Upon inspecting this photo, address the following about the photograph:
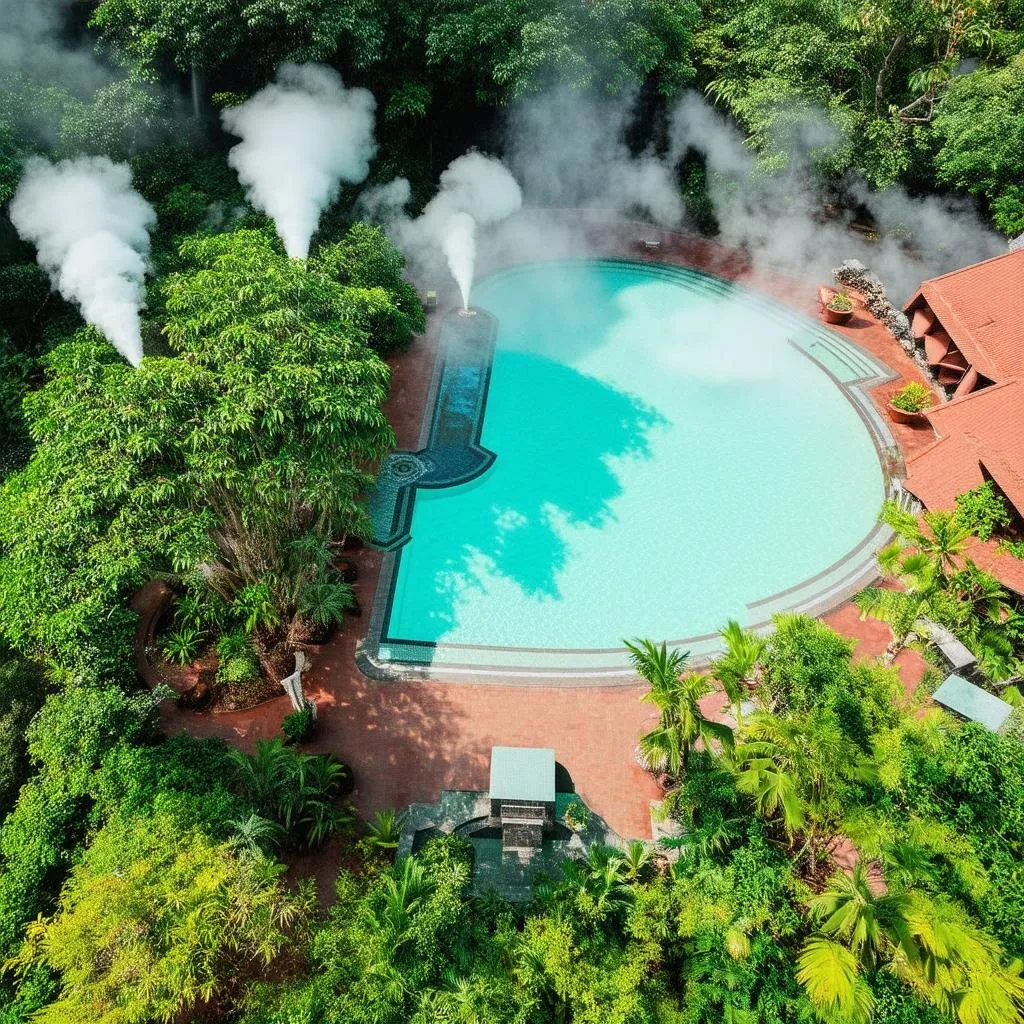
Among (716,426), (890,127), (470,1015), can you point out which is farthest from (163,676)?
(890,127)

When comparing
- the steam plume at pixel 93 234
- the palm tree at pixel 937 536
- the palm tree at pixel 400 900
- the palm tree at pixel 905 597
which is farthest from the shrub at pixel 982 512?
the steam plume at pixel 93 234

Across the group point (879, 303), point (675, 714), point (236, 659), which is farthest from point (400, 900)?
point (879, 303)

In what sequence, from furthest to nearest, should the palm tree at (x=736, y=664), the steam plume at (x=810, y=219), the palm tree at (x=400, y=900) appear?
the steam plume at (x=810, y=219), the palm tree at (x=736, y=664), the palm tree at (x=400, y=900)

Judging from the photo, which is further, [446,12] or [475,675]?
[446,12]

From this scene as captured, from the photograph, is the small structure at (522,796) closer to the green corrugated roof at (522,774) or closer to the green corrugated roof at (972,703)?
the green corrugated roof at (522,774)

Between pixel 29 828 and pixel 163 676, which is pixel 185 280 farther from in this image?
pixel 29 828

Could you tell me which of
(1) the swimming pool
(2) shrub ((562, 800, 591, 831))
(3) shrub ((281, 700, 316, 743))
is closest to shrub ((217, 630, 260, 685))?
(3) shrub ((281, 700, 316, 743))
